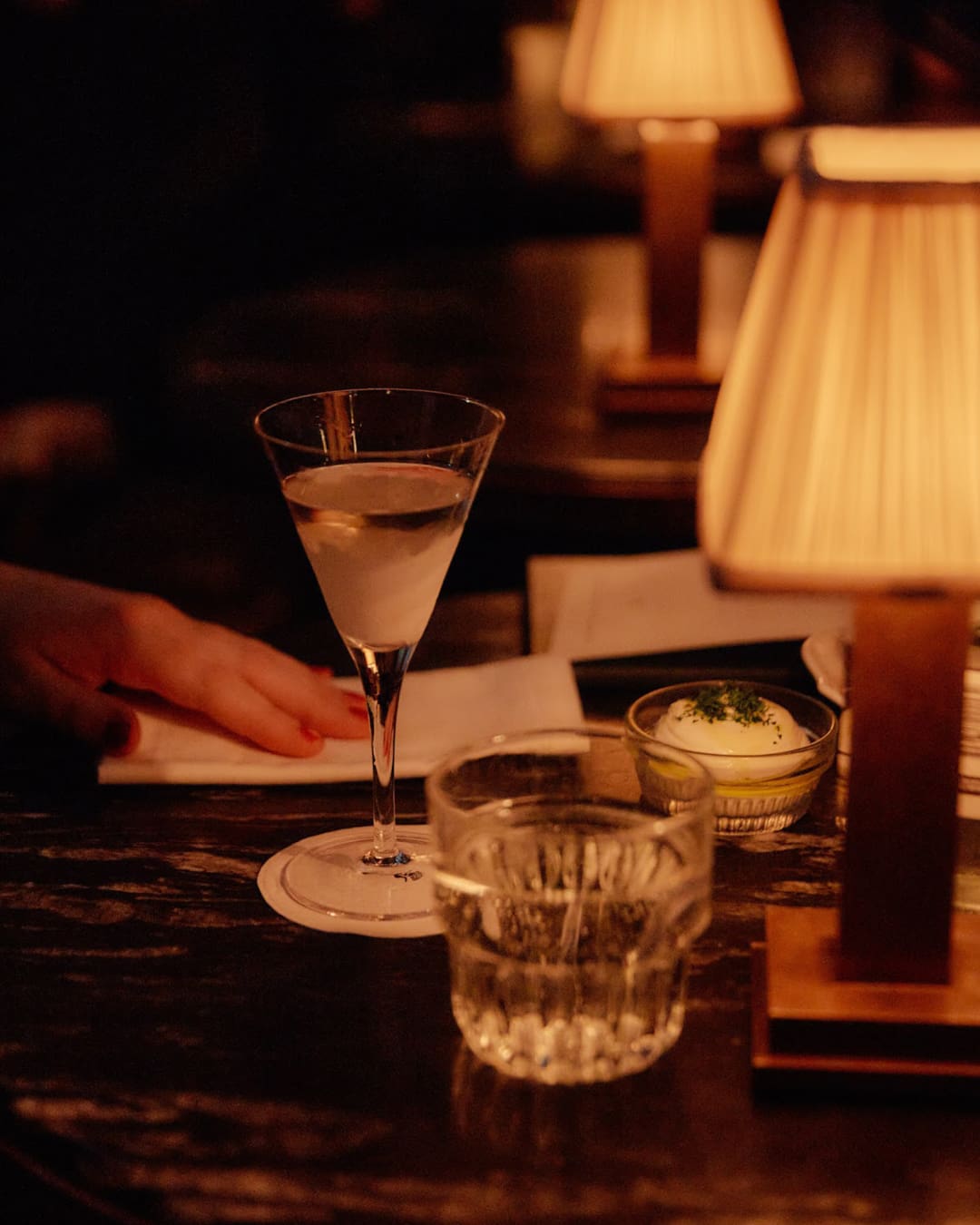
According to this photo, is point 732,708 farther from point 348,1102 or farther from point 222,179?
point 222,179

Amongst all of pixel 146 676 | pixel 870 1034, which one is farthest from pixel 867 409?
pixel 146 676

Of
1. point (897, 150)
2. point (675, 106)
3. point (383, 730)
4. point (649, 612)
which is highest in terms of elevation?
point (897, 150)

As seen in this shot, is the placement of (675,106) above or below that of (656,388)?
above

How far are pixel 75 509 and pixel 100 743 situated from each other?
152 cm

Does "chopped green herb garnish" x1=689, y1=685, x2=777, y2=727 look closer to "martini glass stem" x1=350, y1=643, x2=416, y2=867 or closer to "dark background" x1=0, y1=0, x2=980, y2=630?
"martini glass stem" x1=350, y1=643, x2=416, y2=867

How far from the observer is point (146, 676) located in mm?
1350

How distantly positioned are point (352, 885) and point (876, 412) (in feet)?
1.79

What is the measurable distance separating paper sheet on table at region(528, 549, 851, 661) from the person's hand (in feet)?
0.89

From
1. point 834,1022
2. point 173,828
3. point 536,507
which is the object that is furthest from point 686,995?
point 536,507

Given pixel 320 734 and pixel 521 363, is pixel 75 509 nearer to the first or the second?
pixel 521 363

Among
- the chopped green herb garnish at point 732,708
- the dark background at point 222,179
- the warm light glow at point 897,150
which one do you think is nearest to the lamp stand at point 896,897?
the warm light glow at point 897,150

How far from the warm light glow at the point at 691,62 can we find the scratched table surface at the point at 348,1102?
139 centimetres

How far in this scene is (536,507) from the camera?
6.34ft

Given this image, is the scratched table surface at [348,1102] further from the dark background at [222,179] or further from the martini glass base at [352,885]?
the dark background at [222,179]
